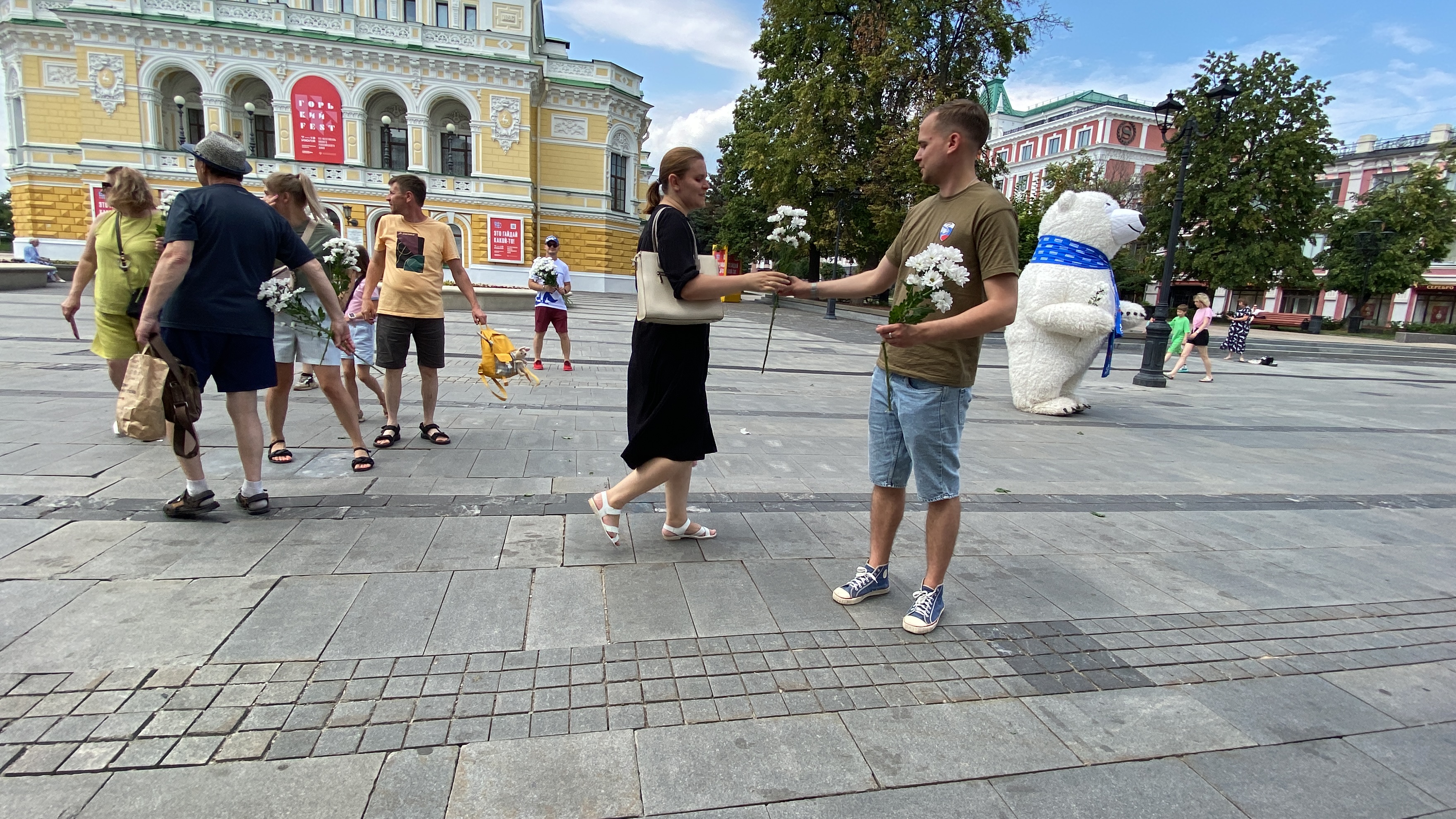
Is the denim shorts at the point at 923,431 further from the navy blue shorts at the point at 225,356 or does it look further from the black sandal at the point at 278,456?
the black sandal at the point at 278,456

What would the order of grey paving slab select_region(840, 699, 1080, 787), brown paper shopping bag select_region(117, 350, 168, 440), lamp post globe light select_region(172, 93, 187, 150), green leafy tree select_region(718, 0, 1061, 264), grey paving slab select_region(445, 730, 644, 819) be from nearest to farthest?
grey paving slab select_region(445, 730, 644, 819)
grey paving slab select_region(840, 699, 1080, 787)
brown paper shopping bag select_region(117, 350, 168, 440)
green leafy tree select_region(718, 0, 1061, 264)
lamp post globe light select_region(172, 93, 187, 150)

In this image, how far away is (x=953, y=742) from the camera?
237cm

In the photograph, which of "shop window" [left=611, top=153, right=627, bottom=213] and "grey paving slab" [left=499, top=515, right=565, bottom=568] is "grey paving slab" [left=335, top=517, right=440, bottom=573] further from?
"shop window" [left=611, top=153, right=627, bottom=213]

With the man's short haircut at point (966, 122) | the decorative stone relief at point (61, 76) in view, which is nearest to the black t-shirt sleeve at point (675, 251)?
the man's short haircut at point (966, 122)

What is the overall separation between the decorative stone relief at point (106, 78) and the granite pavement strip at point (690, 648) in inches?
1446

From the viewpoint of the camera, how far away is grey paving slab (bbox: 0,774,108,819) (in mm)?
1865

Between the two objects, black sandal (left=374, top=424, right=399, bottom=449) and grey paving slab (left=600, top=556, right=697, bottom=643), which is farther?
black sandal (left=374, top=424, right=399, bottom=449)

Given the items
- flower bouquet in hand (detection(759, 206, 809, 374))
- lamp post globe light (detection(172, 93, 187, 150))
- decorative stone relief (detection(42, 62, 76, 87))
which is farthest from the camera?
lamp post globe light (detection(172, 93, 187, 150))

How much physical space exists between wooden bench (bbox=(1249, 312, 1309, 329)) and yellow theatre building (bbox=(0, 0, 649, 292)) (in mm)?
37614

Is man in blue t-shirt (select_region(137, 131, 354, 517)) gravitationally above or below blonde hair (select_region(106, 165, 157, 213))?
below

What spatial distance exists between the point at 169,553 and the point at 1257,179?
42.4 metres

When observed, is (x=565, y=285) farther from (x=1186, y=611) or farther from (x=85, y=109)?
(x=85, y=109)

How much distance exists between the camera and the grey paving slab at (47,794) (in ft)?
6.12

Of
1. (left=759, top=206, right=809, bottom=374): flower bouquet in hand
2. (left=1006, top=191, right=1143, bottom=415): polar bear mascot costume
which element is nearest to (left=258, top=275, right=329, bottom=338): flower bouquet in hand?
(left=759, top=206, right=809, bottom=374): flower bouquet in hand
